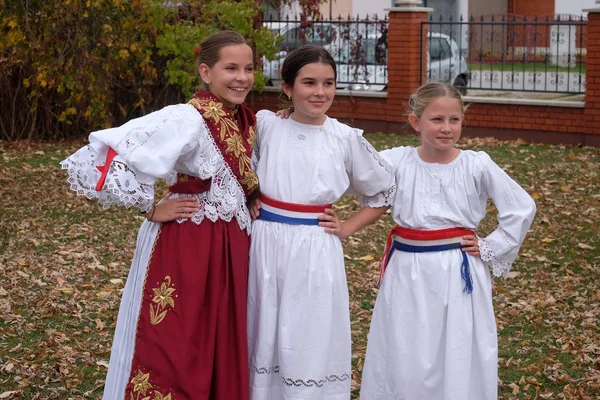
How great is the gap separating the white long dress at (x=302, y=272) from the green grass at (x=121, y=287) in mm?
1209

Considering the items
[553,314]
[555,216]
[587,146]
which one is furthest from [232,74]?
[587,146]

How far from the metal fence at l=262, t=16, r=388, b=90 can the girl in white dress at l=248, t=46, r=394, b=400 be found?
33.6 feet

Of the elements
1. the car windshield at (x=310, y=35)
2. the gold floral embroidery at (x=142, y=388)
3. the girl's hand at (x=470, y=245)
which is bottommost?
the gold floral embroidery at (x=142, y=388)

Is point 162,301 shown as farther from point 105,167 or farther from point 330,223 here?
point 330,223

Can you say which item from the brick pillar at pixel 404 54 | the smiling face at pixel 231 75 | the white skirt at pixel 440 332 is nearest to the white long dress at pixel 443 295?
the white skirt at pixel 440 332

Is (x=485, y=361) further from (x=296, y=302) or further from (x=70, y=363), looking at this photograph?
(x=70, y=363)

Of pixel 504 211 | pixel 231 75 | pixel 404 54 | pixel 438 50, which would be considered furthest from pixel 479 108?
pixel 231 75

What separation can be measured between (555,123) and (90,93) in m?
5.89

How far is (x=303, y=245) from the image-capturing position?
3.83m

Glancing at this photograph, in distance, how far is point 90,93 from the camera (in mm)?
10289

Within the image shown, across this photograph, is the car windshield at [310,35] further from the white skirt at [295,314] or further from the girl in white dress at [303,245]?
the white skirt at [295,314]

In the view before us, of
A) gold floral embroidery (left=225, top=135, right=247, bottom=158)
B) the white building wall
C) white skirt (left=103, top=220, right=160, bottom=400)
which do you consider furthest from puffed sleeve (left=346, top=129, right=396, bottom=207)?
the white building wall

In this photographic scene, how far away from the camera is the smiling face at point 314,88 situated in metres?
3.89

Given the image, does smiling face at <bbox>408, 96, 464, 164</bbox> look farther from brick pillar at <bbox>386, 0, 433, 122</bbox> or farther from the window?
the window
